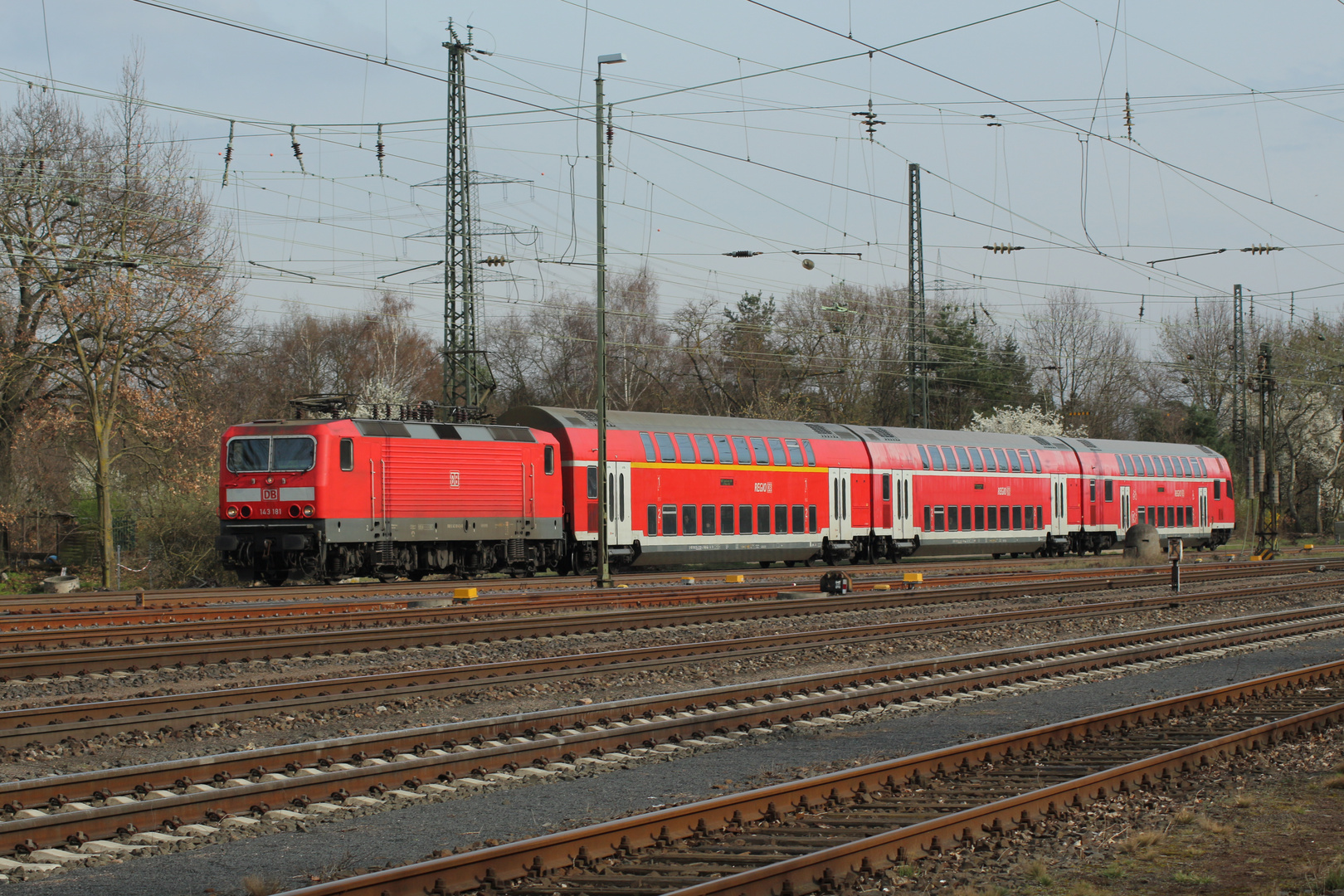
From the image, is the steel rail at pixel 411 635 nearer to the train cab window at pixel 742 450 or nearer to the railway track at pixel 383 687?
the railway track at pixel 383 687

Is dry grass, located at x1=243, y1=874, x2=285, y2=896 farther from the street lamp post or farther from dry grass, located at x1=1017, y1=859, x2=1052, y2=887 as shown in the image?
the street lamp post

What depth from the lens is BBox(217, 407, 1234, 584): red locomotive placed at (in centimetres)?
2469

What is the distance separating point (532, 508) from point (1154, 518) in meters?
29.3

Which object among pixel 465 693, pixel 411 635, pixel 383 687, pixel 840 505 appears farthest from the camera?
pixel 840 505

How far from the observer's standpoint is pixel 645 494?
3025cm

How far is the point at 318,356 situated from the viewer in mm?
77062

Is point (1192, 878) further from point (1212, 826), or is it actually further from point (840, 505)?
point (840, 505)

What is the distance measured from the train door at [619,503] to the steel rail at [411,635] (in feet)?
18.7

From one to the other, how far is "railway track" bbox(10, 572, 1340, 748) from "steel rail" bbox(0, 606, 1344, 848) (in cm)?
210

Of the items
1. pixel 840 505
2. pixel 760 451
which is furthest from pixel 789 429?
pixel 840 505

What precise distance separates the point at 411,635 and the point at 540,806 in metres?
8.43

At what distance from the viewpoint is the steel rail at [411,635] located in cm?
1388

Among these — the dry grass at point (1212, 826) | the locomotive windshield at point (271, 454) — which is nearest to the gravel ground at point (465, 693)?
the dry grass at point (1212, 826)

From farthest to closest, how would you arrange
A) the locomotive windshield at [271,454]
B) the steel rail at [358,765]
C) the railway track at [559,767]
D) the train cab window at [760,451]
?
the train cab window at [760,451] < the locomotive windshield at [271,454] < the steel rail at [358,765] < the railway track at [559,767]
